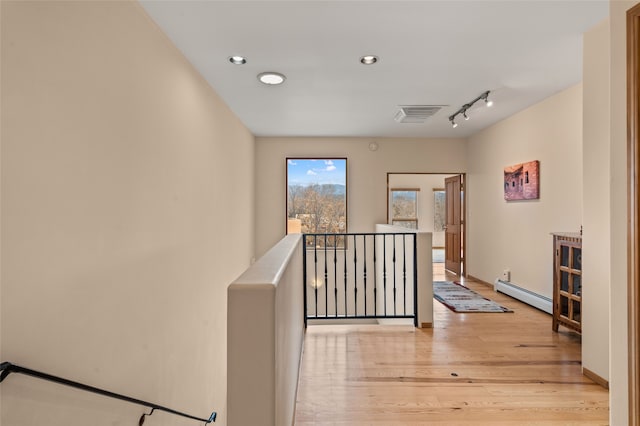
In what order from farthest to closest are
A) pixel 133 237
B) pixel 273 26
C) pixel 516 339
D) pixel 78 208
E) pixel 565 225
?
pixel 565 225, pixel 516 339, pixel 273 26, pixel 133 237, pixel 78 208

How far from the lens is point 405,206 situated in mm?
10422

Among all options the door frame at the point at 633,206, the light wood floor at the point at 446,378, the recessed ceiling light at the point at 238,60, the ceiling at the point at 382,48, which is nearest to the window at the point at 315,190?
the ceiling at the point at 382,48

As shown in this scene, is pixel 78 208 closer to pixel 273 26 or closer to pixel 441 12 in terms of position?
pixel 273 26

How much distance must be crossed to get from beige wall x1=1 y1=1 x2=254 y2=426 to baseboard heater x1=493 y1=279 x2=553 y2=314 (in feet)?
12.2

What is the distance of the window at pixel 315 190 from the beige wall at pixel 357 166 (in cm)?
11

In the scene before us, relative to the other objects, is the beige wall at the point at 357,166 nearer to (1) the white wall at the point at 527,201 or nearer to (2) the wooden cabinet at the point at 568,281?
(1) the white wall at the point at 527,201

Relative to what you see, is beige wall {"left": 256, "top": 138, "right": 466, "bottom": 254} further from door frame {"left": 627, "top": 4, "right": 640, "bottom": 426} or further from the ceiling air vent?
door frame {"left": 627, "top": 4, "right": 640, "bottom": 426}

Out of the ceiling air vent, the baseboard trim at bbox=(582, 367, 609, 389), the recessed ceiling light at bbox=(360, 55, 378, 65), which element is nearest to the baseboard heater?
the baseboard trim at bbox=(582, 367, 609, 389)

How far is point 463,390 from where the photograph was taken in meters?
2.28

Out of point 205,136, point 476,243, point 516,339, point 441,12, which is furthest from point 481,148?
point 205,136

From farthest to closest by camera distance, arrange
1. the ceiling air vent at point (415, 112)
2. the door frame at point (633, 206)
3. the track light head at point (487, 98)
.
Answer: the ceiling air vent at point (415, 112) → the track light head at point (487, 98) → the door frame at point (633, 206)

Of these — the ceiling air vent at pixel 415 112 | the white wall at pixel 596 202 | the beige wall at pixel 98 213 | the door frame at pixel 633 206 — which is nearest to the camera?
the beige wall at pixel 98 213

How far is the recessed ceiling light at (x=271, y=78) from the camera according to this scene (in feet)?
10.7

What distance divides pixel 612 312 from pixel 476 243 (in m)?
4.47
